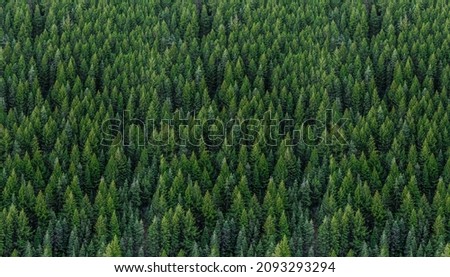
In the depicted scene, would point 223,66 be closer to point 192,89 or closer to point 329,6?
point 192,89

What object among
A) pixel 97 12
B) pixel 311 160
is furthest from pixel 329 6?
pixel 311 160

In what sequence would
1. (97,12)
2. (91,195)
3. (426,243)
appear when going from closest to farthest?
(426,243) → (91,195) → (97,12)

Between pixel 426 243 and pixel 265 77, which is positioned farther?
pixel 265 77
